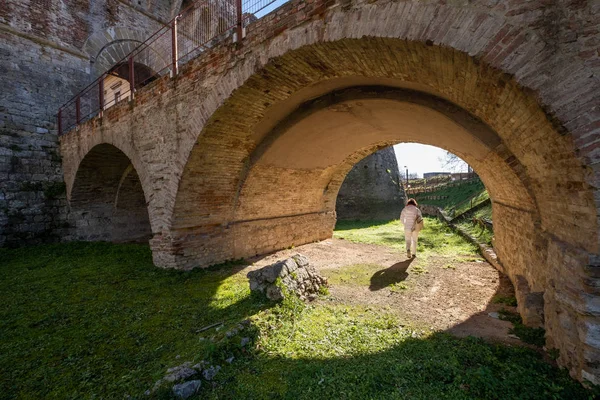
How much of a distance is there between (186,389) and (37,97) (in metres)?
12.1

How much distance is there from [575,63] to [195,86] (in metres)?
5.31

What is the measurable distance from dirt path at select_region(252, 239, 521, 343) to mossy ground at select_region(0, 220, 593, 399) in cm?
43

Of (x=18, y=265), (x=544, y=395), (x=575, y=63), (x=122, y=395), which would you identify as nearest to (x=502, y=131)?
(x=575, y=63)

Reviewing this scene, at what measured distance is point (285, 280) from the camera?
4.27 metres

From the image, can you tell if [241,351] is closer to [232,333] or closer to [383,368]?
[232,333]

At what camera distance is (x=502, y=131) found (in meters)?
3.15

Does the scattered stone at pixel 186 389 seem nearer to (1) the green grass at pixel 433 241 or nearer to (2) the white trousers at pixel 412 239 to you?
(2) the white trousers at pixel 412 239

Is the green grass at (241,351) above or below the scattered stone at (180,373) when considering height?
below

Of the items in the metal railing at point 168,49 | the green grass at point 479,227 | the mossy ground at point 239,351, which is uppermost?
the metal railing at point 168,49

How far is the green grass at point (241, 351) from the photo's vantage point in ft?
7.91

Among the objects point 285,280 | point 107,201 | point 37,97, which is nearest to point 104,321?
point 285,280

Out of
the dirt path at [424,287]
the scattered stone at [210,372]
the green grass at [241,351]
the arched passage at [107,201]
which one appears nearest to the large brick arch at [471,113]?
the dirt path at [424,287]

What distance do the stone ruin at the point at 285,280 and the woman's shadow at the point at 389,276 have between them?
4.03 ft

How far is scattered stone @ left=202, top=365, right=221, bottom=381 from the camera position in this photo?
267 centimetres
